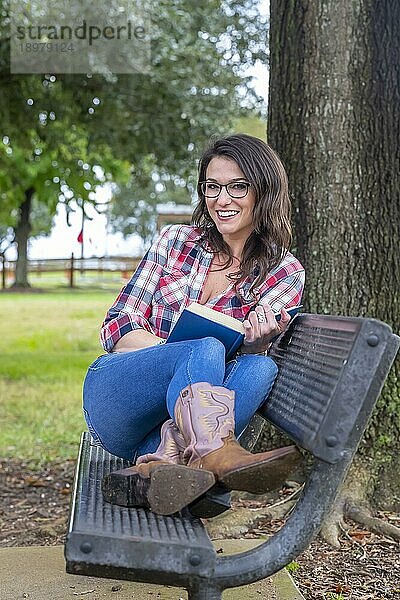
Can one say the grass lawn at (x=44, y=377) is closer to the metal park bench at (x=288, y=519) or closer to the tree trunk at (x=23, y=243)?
the metal park bench at (x=288, y=519)

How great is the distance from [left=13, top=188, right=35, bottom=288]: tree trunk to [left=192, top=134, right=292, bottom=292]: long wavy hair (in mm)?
31176

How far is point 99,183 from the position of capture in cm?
1009

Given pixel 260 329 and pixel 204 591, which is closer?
pixel 204 591

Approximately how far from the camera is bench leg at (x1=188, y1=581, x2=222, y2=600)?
207 centimetres

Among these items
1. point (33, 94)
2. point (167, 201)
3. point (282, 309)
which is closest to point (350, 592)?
point (282, 309)

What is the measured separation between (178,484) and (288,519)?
0.28m

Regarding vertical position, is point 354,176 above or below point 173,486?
above

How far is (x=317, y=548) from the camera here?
356 cm

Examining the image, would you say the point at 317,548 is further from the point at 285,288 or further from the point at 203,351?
the point at 203,351

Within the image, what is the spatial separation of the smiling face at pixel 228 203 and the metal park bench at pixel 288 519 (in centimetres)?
75

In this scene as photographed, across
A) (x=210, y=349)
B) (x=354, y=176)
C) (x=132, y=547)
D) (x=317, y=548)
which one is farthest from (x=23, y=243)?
(x=132, y=547)

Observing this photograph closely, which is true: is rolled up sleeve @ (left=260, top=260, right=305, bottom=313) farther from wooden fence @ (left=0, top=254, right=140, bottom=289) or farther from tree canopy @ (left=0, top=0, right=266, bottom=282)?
wooden fence @ (left=0, top=254, right=140, bottom=289)

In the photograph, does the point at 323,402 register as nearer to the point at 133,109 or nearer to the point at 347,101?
the point at 347,101

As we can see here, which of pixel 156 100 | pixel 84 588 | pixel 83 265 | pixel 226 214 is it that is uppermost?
pixel 156 100
